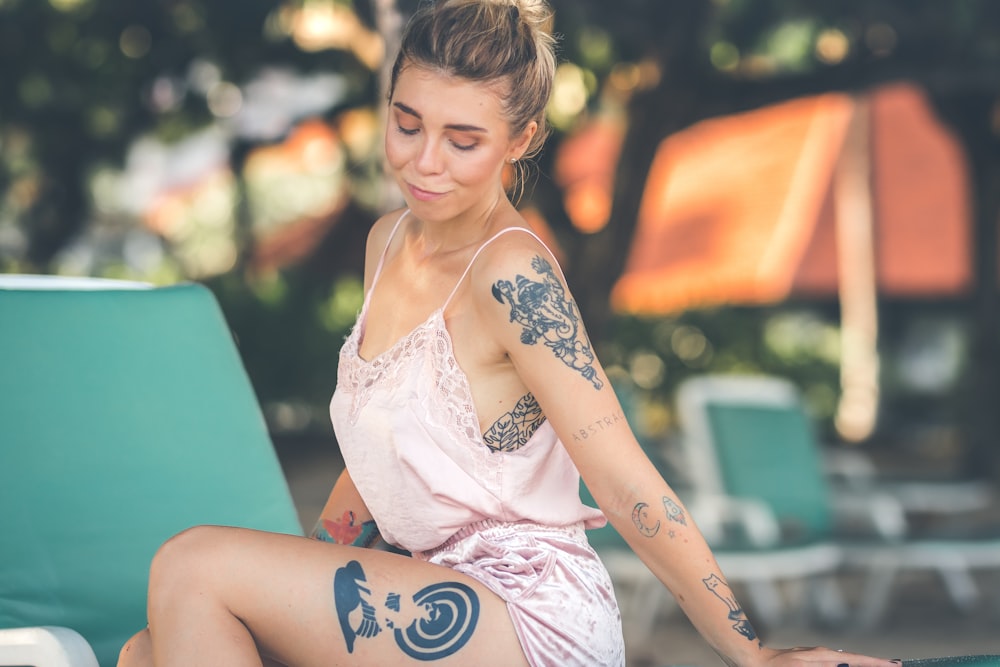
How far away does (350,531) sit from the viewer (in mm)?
2416

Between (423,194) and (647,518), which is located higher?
(423,194)

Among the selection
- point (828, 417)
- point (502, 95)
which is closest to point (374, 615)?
point (502, 95)

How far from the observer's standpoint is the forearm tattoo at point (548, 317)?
1.94 meters

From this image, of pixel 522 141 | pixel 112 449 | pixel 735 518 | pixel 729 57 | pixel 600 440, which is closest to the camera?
pixel 600 440

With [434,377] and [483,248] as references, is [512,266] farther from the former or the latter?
[434,377]

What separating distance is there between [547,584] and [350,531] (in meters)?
0.59

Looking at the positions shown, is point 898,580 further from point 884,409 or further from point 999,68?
point 884,409

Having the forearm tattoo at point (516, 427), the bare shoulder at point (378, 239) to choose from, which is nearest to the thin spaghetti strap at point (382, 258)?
the bare shoulder at point (378, 239)

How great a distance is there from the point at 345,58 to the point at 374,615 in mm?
5865

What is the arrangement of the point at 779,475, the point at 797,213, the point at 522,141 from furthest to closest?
Answer: the point at 797,213
the point at 779,475
the point at 522,141

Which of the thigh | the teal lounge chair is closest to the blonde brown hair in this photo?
the thigh

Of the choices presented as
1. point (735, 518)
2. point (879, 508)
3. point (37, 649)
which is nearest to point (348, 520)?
point (37, 649)

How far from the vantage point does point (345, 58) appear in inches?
287

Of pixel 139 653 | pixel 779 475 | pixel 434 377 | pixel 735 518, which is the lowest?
pixel 139 653
